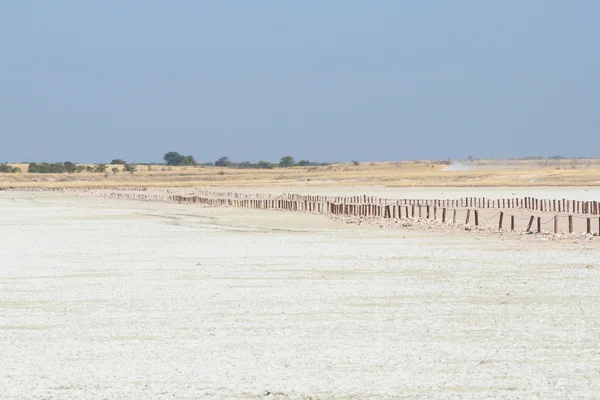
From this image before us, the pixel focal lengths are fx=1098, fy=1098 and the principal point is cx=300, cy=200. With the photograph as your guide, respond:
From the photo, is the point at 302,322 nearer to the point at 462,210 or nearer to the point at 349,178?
the point at 462,210

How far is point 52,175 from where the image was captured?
488 feet

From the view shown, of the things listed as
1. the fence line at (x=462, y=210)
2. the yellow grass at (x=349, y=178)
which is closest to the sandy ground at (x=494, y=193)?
the fence line at (x=462, y=210)

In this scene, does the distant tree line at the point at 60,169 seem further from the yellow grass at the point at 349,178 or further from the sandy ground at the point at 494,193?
the sandy ground at the point at 494,193

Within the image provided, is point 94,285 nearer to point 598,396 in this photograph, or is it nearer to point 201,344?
point 201,344

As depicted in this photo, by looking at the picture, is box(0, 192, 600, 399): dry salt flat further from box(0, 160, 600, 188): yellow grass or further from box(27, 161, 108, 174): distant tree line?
box(27, 161, 108, 174): distant tree line

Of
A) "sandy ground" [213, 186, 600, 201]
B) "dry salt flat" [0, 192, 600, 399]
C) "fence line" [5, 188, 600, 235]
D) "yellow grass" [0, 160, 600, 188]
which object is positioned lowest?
"yellow grass" [0, 160, 600, 188]

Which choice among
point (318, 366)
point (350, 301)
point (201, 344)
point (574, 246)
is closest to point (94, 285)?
point (350, 301)

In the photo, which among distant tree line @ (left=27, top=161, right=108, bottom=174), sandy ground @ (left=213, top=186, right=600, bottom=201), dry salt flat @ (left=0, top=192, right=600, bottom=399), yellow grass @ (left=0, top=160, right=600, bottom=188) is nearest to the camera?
dry salt flat @ (left=0, top=192, right=600, bottom=399)

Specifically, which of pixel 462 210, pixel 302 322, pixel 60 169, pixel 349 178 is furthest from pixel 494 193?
pixel 60 169

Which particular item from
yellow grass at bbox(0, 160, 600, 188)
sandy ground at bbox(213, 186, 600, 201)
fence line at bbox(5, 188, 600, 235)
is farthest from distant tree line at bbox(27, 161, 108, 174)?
fence line at bbox(5, 188, 600, 235)

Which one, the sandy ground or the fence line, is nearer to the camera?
the fence line

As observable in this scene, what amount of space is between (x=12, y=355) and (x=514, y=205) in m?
44.6

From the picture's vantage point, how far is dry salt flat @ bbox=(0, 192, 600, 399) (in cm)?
942

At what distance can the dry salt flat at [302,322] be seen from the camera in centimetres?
942
